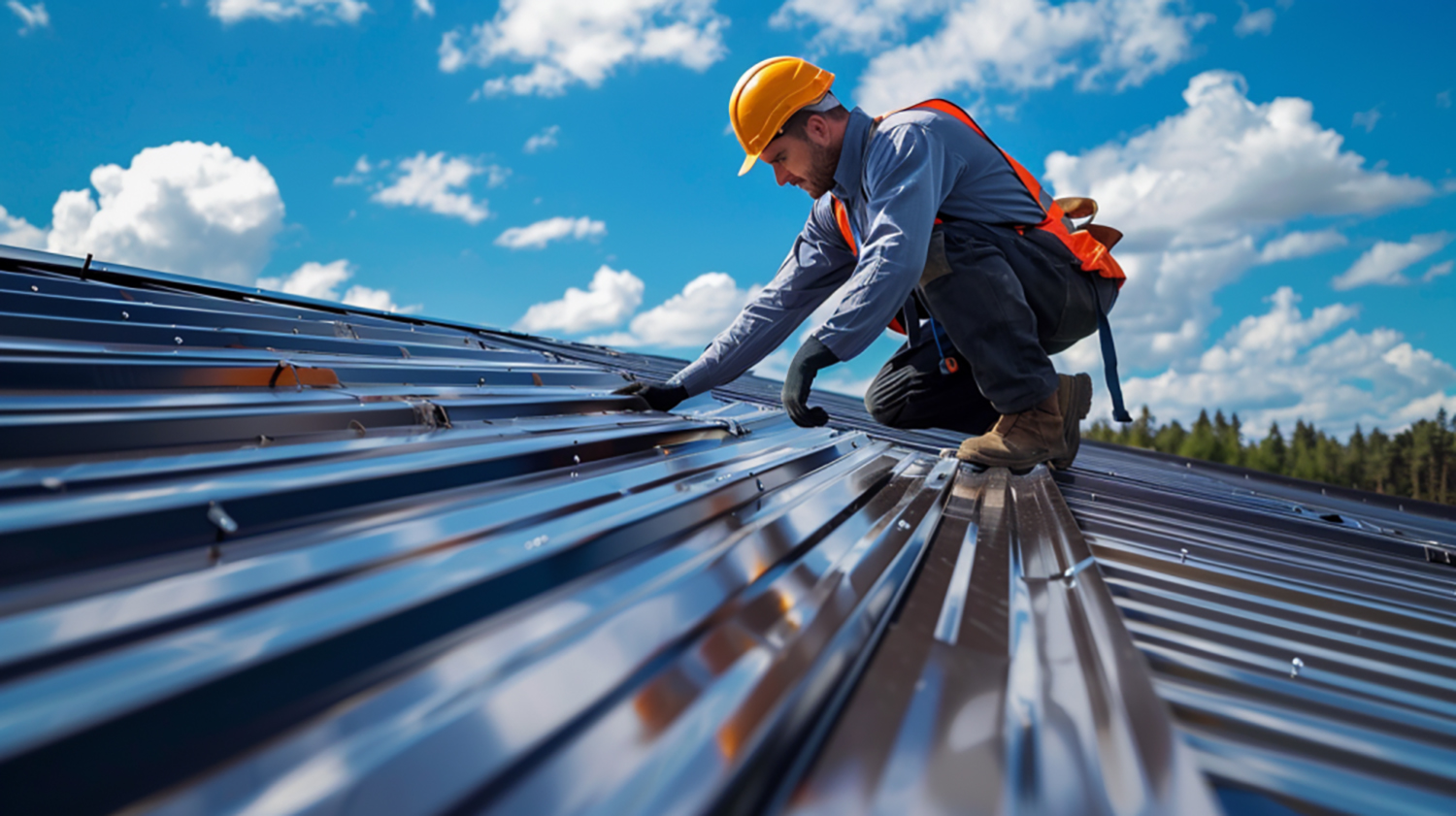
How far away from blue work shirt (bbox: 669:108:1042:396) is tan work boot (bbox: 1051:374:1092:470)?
28.4 inches

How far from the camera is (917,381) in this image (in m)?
3.65

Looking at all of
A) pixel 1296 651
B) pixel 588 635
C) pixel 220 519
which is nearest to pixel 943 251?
pixel 1296 651

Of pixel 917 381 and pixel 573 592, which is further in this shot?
pixel 917 381

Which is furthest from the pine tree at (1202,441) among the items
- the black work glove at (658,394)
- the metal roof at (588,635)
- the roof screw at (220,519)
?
the roof screw at (220,519)

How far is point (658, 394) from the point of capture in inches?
135

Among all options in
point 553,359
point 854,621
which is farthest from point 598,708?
point 553,359

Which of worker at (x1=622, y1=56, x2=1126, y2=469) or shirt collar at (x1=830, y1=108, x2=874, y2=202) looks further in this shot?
shirt collar at (x1=830, y1=108, x2=874, y2=202)

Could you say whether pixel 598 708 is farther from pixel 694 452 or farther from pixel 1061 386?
pixel 1061 386

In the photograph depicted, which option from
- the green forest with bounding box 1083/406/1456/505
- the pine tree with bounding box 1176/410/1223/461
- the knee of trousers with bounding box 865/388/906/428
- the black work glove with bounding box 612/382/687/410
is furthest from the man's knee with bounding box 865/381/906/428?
the pine tree with bounding box 1176/410/1223/461

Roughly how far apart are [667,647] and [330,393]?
5.88 ft

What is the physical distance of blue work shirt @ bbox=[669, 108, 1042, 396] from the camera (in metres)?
2.54

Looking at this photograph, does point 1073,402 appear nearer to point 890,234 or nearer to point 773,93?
point 890,234

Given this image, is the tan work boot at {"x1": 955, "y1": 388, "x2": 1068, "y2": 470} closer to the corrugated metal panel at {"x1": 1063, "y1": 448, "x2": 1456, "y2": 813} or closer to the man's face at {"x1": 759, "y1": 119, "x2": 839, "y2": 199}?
the corrugated metal panel at {"x1": 1063, "y1": 448, "x2": 1456, "y2": 813}

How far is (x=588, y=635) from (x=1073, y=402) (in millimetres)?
2845
